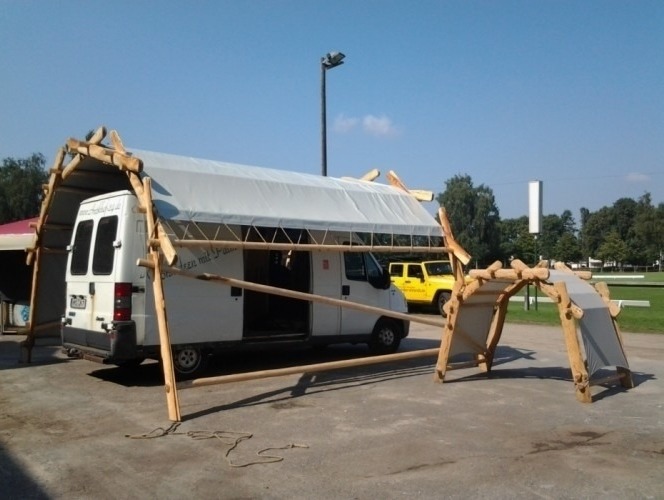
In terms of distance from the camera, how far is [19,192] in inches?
1781

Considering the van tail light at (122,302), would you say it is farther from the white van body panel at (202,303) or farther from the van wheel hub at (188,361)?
the van wheel hub at (188,361)

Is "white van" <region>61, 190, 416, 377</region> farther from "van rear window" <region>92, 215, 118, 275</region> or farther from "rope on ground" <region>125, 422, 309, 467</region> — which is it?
"rope on ground" <region>125, 422, 309, 467</region>

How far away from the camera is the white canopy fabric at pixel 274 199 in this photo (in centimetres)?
868

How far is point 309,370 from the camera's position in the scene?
9.26 meters

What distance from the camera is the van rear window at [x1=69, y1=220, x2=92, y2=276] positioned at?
371 inches

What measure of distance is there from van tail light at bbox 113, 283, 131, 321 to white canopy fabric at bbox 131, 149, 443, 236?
3.97 feet

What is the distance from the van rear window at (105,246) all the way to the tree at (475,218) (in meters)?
65.7

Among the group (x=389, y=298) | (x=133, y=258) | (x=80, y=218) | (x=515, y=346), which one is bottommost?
(x=515, y=346)

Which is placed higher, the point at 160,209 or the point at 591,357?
the point at 160,209

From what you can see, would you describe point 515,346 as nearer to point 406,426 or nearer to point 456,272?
→ point 456,272

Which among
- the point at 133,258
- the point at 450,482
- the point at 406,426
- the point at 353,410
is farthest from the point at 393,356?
the point at 450,482

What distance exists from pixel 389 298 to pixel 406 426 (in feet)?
16.6

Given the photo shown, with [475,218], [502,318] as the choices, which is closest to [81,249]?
[502,318]

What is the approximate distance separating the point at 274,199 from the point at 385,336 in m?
3.70
